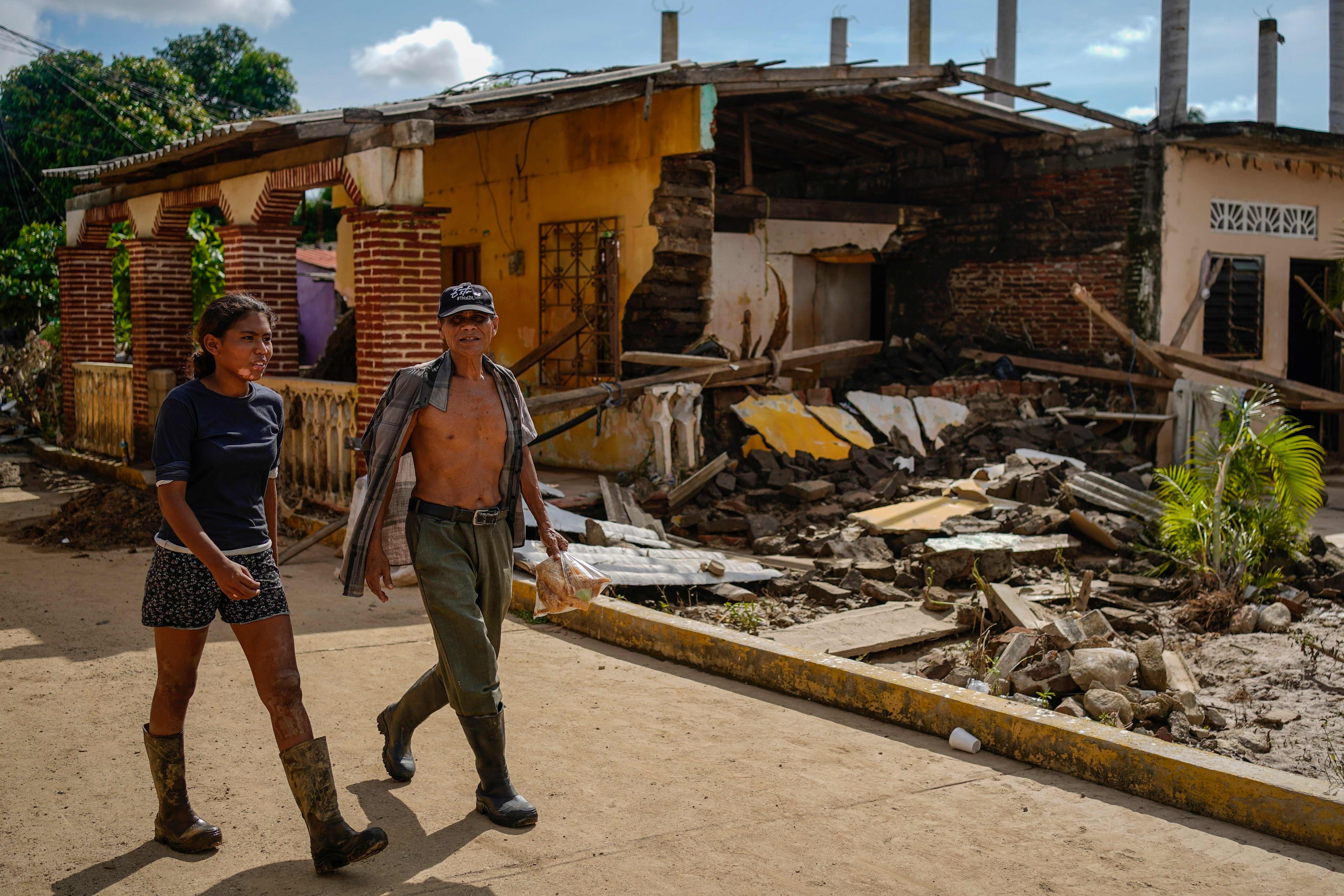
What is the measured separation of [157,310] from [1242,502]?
10879mm

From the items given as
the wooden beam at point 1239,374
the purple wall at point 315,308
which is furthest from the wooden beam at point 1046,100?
the purple wall at point 315,308

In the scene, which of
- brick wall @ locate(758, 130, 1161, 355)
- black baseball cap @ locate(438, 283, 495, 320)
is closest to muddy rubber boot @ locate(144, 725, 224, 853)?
black baseball cap @ locate(438, 283, 495, 320)

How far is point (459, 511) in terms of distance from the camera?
3.96 metres

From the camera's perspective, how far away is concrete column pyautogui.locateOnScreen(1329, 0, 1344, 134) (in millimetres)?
25719

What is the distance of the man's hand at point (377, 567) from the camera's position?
13.1 feet

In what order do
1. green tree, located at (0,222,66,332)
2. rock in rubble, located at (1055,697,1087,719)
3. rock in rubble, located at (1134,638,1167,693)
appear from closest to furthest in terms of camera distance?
rock in rubble, located at (1055,697,1087,719) → rock in rubble, located at (1134,638,1167,693) → green tree, located at (0,222,66,332)

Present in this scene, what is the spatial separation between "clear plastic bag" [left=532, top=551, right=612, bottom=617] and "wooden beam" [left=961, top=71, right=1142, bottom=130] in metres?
8.47

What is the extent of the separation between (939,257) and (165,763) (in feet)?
44.5

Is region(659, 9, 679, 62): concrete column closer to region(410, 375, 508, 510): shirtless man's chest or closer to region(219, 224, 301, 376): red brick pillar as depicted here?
region(219, 224, 301, 376): red brick pillar

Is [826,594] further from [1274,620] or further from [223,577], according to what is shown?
[223,577]

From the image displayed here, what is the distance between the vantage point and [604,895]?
11.0 ft

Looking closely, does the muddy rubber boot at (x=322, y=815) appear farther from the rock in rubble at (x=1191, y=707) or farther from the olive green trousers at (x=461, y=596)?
the rock in rubble at (x=1191, y=707)

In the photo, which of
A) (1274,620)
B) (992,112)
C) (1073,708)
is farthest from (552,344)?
(1073,708)

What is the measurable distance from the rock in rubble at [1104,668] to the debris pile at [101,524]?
7061 mm
